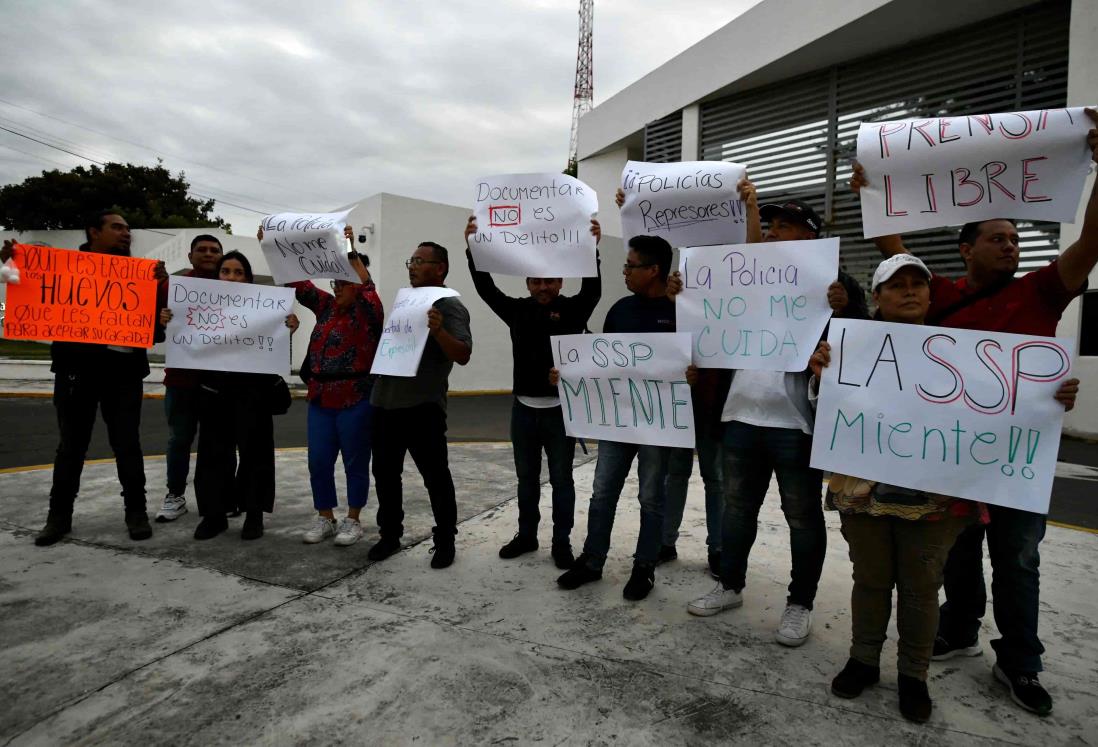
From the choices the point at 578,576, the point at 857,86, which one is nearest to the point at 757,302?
the point at 578,576

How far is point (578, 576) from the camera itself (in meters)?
3.33

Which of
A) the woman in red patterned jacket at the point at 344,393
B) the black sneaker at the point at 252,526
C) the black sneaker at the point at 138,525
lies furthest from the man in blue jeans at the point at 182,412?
the woman in red patterned jacket at the point at 344,393

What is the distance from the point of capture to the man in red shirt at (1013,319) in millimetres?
2301

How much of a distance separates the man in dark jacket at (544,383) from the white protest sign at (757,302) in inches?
27.1

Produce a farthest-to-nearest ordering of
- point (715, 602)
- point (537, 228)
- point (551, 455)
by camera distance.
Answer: point (551, 455)
point (537, 228)
point (715, 602)

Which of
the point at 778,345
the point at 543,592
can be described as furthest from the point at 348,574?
the point at 778,345

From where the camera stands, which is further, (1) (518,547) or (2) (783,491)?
(1) (518,547)

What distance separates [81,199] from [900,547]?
43.7 metres

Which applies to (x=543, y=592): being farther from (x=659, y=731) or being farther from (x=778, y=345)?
(x=778, y=345)

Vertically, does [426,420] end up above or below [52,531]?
above

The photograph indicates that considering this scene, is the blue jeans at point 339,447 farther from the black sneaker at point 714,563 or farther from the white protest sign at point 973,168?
the white protest sign at point 973,168

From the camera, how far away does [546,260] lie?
138 inches

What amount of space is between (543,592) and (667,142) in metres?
15.3

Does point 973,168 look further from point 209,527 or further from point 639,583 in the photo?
point 209,527
